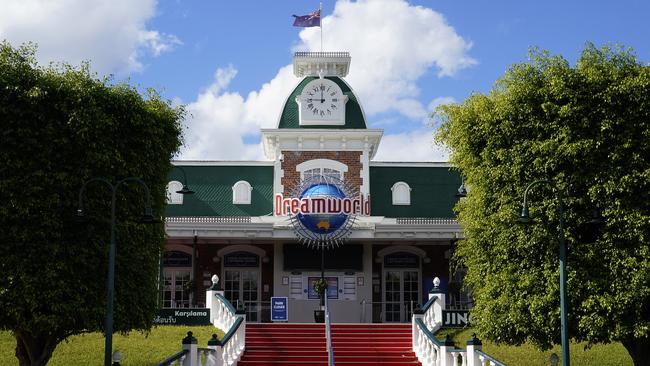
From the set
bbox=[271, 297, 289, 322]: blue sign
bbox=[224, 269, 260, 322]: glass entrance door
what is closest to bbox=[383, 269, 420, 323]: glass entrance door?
bbox=[224, 269, 260, 322]: glass entrance door

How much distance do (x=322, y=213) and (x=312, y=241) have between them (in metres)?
1.63

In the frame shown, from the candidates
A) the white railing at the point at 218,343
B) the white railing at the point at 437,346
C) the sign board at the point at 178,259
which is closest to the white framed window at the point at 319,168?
the sign board at the point at 178,259

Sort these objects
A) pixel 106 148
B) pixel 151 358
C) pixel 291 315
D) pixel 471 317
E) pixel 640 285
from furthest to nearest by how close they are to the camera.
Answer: pixel 291 315 → pixel 151 358 → pixel 471 317 → pixel 106 148 → pixel 640 285

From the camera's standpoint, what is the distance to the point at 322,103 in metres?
33.6

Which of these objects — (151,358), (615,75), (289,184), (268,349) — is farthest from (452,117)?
(289,184)

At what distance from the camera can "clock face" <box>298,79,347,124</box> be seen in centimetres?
3338

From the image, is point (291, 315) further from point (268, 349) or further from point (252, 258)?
point (268, 349)

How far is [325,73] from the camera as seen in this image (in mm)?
34156

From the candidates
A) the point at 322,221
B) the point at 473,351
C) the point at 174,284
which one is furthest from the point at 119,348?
the point at 174,284

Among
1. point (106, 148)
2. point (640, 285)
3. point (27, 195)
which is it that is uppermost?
point (106, 148)

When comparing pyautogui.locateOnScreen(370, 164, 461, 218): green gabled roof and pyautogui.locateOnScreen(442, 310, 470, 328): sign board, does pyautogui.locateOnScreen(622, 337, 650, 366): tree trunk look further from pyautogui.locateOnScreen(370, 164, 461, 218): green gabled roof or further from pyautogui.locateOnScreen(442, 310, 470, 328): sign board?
pyautogui.locateOnScreen(370, 164, 461, 218): green gabled roof

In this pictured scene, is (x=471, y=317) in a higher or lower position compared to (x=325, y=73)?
lower

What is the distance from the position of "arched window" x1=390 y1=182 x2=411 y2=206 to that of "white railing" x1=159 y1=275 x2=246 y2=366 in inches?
430

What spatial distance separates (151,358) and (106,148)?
20.1ft
